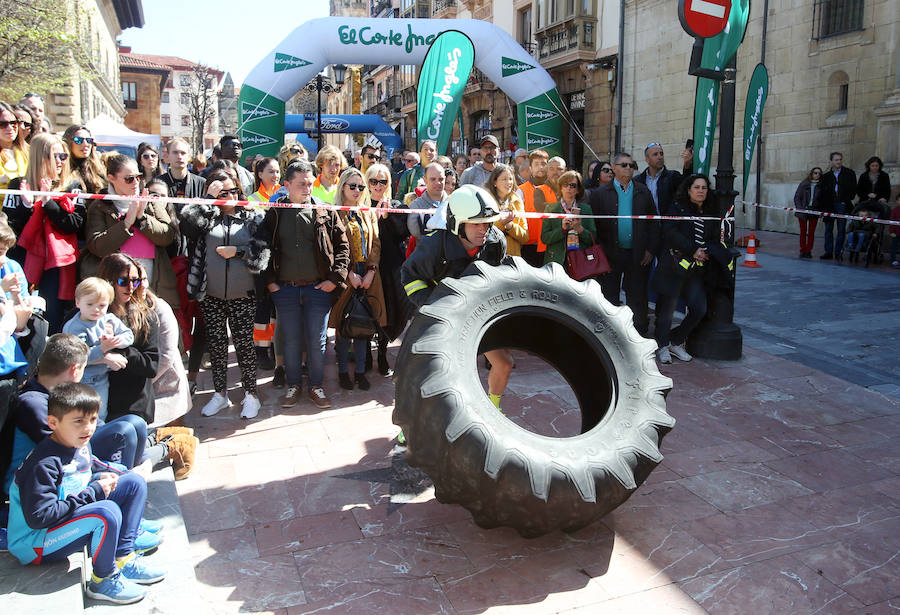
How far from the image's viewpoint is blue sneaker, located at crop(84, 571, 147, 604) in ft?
9.61

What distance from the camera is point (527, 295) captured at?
3.88 metres

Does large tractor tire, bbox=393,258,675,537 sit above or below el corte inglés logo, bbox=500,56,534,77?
below

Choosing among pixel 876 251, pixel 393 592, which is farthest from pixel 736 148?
pixel 393 592

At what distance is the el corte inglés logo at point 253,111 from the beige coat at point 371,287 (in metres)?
10.8

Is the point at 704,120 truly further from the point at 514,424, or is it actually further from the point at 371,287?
the point at 514,424

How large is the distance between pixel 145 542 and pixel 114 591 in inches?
14.0

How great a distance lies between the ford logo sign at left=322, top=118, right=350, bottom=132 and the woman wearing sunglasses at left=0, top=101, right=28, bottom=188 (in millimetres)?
21207

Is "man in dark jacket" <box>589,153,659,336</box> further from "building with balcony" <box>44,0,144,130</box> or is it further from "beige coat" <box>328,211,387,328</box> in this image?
"building with balcony" <box>44,0,144,130</box>

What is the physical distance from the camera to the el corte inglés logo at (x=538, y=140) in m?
16.7

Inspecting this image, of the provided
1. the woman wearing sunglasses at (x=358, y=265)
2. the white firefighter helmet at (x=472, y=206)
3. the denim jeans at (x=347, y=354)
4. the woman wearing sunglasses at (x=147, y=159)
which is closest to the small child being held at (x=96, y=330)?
the white firefighter helmet at (x=472, y=206)

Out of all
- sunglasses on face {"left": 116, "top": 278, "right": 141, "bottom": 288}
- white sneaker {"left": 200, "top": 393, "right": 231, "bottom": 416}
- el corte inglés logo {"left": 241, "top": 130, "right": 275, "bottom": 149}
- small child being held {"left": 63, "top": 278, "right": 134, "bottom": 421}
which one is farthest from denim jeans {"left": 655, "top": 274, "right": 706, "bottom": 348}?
el corte inglés logo {"left": 241, "top": 130, "right": 275, "bottom": 149}

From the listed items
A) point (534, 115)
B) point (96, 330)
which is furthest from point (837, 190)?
point (96, 330)

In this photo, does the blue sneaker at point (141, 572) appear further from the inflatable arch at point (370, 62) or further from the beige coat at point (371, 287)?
the inflatable arch at point (370, 62)

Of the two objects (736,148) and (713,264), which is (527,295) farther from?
(736,148)
